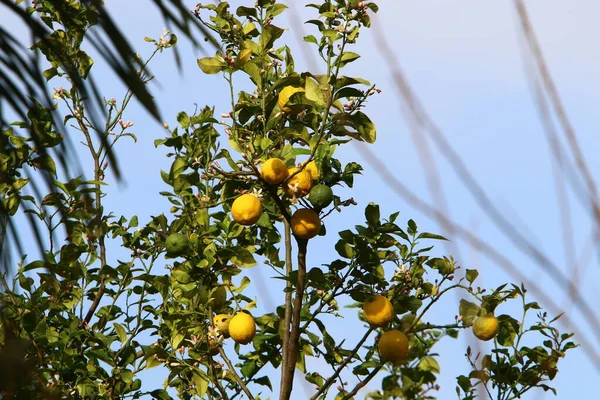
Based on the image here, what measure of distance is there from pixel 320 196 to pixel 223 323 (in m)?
0.54

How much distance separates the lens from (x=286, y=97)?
2.71 meters

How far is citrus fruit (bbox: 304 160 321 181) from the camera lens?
2627 mm

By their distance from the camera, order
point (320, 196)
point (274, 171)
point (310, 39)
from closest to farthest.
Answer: point (274, 171), point (320, 196), point (310, 39)

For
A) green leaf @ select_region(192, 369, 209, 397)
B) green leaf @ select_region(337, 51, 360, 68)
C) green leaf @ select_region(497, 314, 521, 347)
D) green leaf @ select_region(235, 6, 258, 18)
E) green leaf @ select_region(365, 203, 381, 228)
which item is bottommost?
green leaf @ select_region(192, 369, 209, 397)

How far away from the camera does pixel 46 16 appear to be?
146 inches

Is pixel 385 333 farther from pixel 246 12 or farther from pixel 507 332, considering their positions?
pixel 246 12

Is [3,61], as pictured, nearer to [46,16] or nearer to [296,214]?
[296,214]

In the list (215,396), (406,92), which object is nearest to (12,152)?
(215,396)

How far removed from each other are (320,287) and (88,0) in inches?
65.9

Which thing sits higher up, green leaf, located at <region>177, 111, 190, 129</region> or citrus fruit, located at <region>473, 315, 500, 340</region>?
green leaf, located at <region>177, 111, 190, 129</region>

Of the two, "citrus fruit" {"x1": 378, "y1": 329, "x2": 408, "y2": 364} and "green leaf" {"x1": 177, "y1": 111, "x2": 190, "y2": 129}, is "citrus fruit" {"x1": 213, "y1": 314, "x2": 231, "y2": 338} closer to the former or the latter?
"citrus fruit" {"x1": 378, "y1": 329, "x2": 408, "y2": 364}

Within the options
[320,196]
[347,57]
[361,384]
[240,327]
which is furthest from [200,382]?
[347,57]

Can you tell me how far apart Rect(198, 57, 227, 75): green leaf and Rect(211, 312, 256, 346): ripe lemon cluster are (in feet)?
2.47

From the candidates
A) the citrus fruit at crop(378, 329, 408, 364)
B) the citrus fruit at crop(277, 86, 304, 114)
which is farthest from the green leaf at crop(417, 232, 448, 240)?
the citrus fruit at crop(277, 86, 304, 114)
